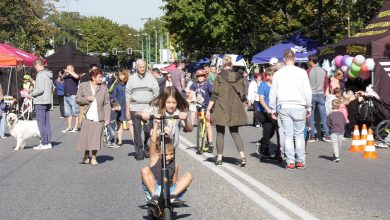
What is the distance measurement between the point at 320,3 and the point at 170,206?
1234 inches

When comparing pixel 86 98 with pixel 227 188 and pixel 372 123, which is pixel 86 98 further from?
pixel 372 123

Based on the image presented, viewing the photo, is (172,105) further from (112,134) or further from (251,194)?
(112,134)

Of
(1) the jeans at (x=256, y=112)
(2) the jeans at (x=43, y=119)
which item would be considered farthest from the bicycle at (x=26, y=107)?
(2) the jeans at (x=43, y=119)

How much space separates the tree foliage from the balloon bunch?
8640 mm

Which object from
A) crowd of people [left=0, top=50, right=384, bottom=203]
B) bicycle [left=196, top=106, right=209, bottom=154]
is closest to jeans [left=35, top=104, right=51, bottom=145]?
crowd of people [left=0, top=50, right=384, bottom=203]

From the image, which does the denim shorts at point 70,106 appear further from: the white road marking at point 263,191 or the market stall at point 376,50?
the white road marking at point 263,191

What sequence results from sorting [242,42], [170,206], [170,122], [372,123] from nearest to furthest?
[170,206] < [170,122] < [372,123] < [242,42]

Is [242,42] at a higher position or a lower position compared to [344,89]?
higher

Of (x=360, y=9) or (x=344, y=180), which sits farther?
(x=360, y=9)

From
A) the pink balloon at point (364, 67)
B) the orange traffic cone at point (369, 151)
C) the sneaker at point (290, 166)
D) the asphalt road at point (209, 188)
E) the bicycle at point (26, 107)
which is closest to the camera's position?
the asphalt road at point (209, 188)

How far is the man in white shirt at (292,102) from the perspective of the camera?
11078mm

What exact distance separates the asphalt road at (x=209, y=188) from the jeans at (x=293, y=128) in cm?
33

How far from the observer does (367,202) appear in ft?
26.7

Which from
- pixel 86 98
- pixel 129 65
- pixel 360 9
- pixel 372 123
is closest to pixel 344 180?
pixel 86 98
